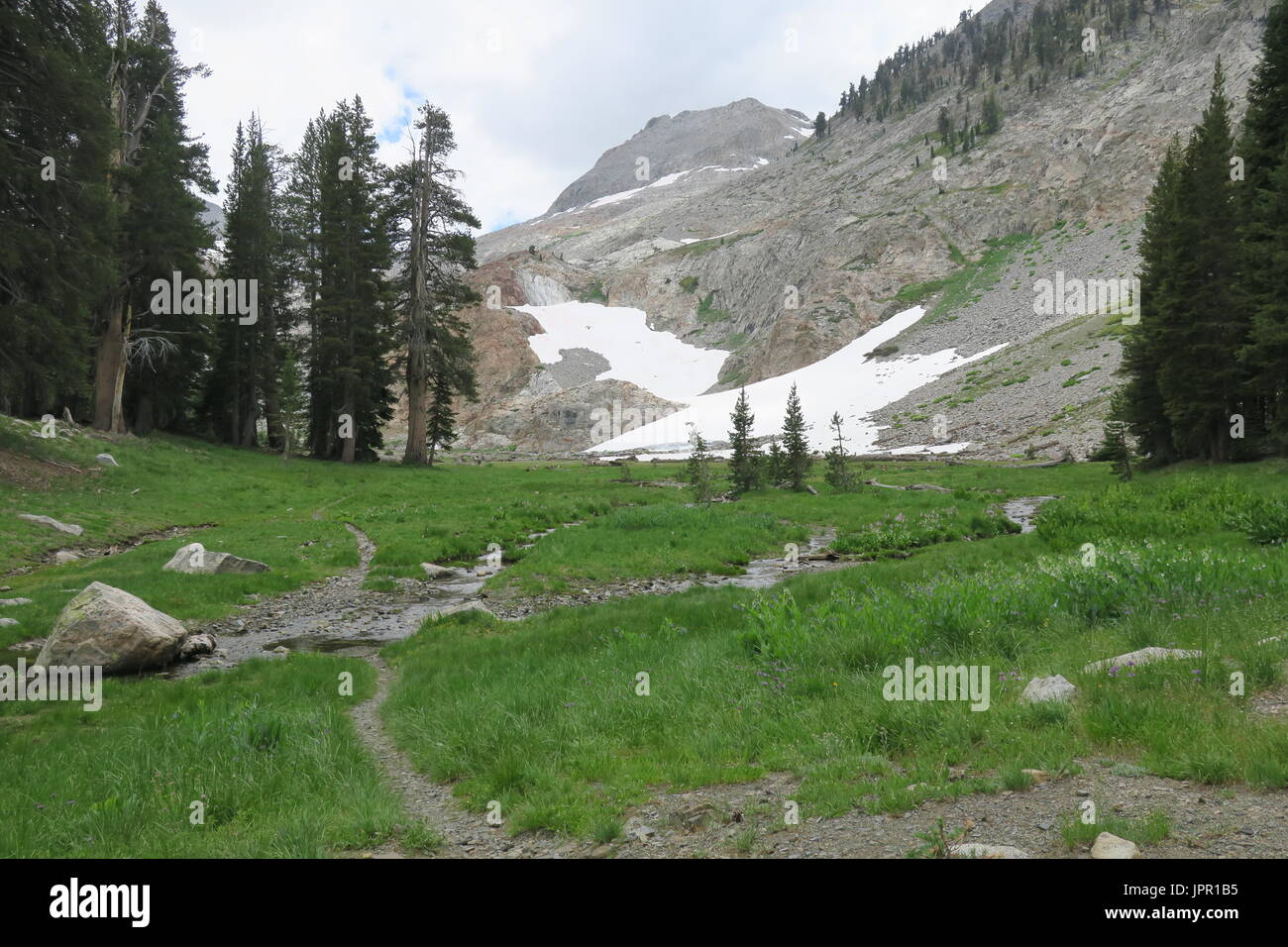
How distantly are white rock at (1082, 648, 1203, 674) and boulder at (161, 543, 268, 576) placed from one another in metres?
17.9

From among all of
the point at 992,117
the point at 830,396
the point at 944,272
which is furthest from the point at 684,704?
the point at 992,117

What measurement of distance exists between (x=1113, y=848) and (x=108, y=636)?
43.2ft

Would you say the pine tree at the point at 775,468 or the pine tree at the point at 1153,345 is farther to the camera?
the pine tree at the point at 775,468

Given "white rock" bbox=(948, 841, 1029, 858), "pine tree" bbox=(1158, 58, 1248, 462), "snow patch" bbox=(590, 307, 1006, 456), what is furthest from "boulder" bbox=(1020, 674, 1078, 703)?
"snow patch" bbox=(590, 307, 1006, 456)

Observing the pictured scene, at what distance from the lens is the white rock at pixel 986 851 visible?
3.68m

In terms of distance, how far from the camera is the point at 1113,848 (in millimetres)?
3537

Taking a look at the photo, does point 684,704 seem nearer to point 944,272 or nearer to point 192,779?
point 192,779

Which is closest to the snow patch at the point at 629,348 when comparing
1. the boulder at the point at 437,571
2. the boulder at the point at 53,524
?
the boulder at the point at 437,571

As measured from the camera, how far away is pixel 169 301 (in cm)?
3738

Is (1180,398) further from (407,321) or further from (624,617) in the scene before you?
Answer: (407,321)

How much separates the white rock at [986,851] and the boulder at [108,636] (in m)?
12.3

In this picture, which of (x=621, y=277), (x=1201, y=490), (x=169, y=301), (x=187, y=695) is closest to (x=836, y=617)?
(x=187, y=695)

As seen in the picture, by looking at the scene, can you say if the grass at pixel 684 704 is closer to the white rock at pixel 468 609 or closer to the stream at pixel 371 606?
the white rock at pixel 468 609
